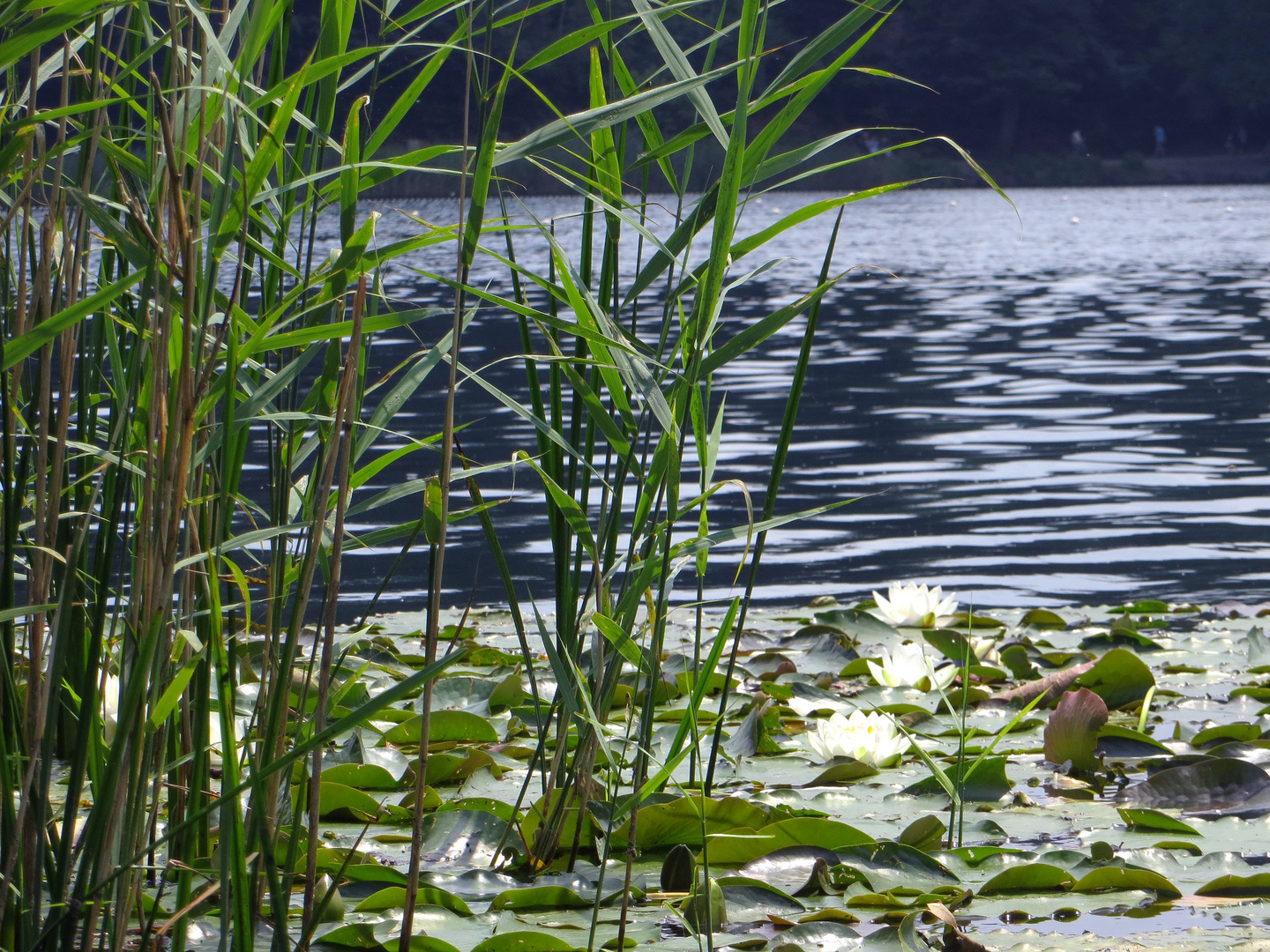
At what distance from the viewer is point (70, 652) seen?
1.31 meters

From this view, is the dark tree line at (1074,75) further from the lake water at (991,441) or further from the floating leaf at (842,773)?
the floating leaf at (842,773)

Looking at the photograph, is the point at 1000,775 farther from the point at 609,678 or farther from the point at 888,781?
the point at 609,678

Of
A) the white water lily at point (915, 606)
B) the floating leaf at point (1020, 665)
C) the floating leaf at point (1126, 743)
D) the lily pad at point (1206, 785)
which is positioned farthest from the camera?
the white water lily at point (915, 606)

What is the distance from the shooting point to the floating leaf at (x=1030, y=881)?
4.33 feet

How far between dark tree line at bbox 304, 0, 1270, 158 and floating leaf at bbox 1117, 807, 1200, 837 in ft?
122

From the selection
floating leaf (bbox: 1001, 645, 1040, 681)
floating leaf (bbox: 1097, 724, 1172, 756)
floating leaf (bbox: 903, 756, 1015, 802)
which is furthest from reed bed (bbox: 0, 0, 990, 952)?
floating leaf (bbox: 1001, 645, 1040, 681)

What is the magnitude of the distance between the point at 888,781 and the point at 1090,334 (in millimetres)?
8574

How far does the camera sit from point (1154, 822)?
1.48 m

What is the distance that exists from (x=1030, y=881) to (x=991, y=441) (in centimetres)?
486

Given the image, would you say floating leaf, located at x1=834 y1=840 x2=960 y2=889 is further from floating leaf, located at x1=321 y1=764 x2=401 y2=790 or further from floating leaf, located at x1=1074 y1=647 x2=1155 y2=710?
floating leaf, located at x1=1074 y1=647 x2=1155 y2=710

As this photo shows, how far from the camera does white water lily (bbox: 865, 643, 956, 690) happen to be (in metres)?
2.06

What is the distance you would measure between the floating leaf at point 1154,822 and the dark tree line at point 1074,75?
37.0 meters

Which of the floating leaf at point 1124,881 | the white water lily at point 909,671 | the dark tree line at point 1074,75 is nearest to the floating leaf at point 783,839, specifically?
the floating leaf at point 1124,881

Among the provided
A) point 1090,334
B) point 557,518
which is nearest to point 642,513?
point 557,518
